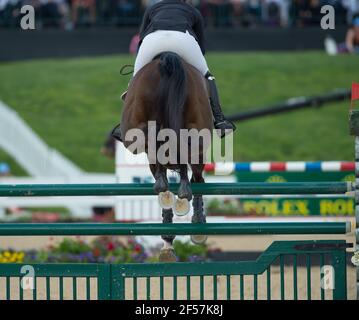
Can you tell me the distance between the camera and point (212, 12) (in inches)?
1021

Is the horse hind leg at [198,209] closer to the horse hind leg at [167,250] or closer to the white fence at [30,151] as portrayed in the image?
the horse hind leg at [167,250]

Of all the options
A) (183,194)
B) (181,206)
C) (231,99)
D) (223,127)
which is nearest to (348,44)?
(231,99)

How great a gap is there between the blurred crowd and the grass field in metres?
0.96

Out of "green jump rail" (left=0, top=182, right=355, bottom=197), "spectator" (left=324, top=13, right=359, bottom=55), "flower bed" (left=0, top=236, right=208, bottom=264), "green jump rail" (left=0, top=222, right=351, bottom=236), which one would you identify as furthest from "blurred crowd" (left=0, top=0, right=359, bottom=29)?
"green jump rail" (left=0, top=222, right=351, bottom=236)

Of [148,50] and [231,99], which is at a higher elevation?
[231,99]

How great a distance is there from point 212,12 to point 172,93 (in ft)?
62.3

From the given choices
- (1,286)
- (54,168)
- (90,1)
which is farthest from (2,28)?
(1,286)

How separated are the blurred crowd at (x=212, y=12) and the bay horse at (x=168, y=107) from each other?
18.2 m

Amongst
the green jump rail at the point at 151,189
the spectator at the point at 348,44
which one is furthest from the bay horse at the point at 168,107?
the spectator at the point at 348,44

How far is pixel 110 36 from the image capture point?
26.4 m

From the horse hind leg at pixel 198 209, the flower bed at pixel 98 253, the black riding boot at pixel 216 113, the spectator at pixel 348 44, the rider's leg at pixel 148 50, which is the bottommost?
the flower bed at pixel 98 253

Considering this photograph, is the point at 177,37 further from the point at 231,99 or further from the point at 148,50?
the point at 231,99

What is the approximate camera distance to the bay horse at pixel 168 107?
7191 mm

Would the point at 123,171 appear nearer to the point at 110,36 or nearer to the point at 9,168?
the point at 9,168
